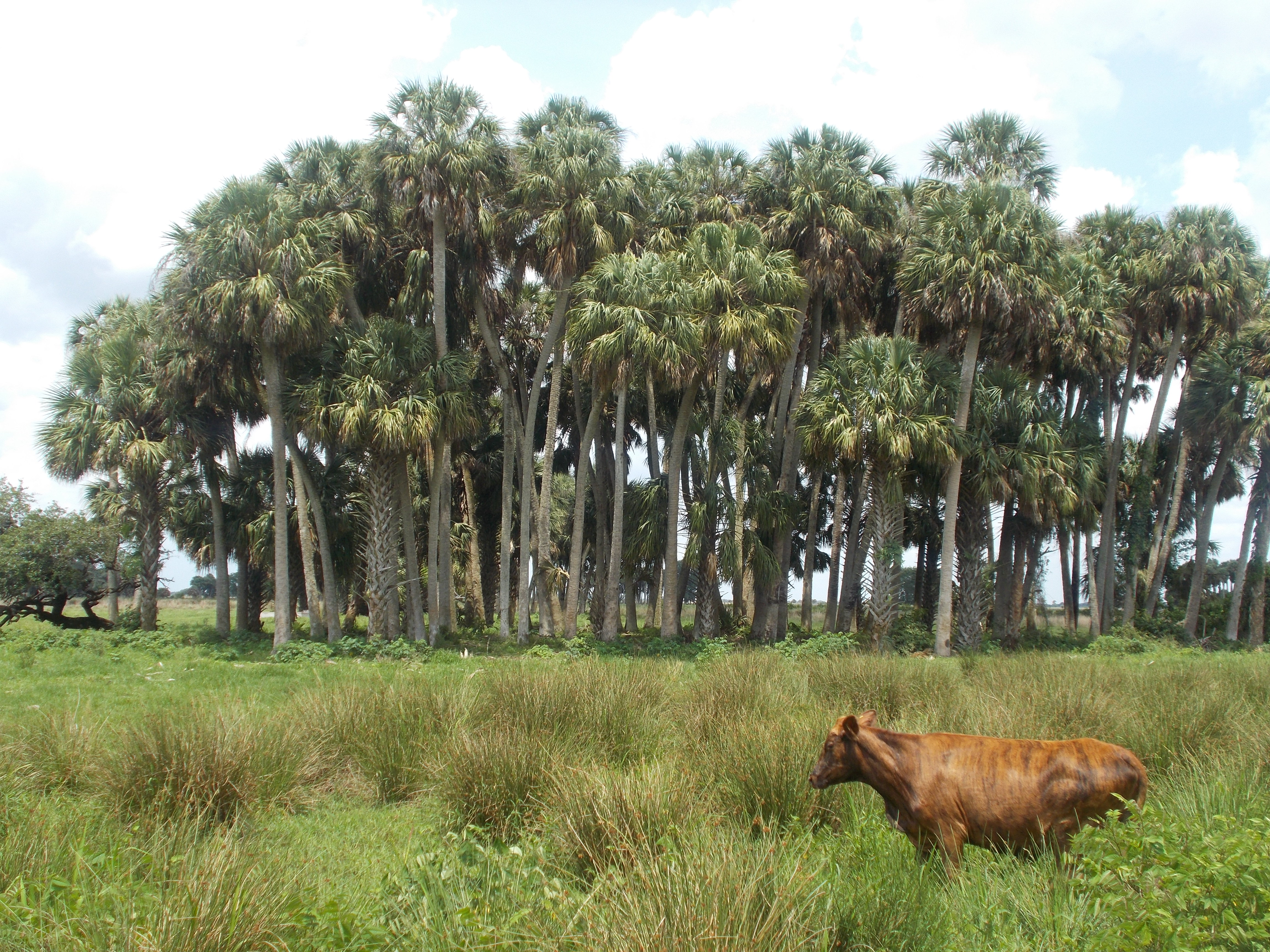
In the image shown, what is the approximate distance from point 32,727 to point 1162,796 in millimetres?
A: 10880

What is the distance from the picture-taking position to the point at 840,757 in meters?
6.21

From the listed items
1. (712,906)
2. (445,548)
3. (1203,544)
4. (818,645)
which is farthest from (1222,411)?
(712,906)

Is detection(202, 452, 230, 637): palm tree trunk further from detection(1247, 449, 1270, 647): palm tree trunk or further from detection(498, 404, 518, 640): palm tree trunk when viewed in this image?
detection(1247, 449, 1270, 647): palm tree trunk

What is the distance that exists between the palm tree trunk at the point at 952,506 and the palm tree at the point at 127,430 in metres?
22.9

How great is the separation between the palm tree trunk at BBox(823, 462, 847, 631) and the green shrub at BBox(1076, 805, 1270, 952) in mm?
25733

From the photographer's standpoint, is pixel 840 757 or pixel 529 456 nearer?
pixel 840 757

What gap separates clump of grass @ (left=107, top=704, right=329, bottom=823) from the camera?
7.15m

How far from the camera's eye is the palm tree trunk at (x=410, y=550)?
24969 mm

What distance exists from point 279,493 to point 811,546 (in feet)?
56.9

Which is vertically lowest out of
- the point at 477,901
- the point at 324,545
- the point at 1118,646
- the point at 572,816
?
the point at 1118,646

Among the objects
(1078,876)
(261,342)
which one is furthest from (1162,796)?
(261,342)

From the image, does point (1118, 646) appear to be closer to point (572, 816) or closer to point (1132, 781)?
point (1132, 781)

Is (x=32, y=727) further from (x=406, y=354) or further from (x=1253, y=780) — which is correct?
(x=406, y=354)

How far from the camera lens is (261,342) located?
23328 millimetres
